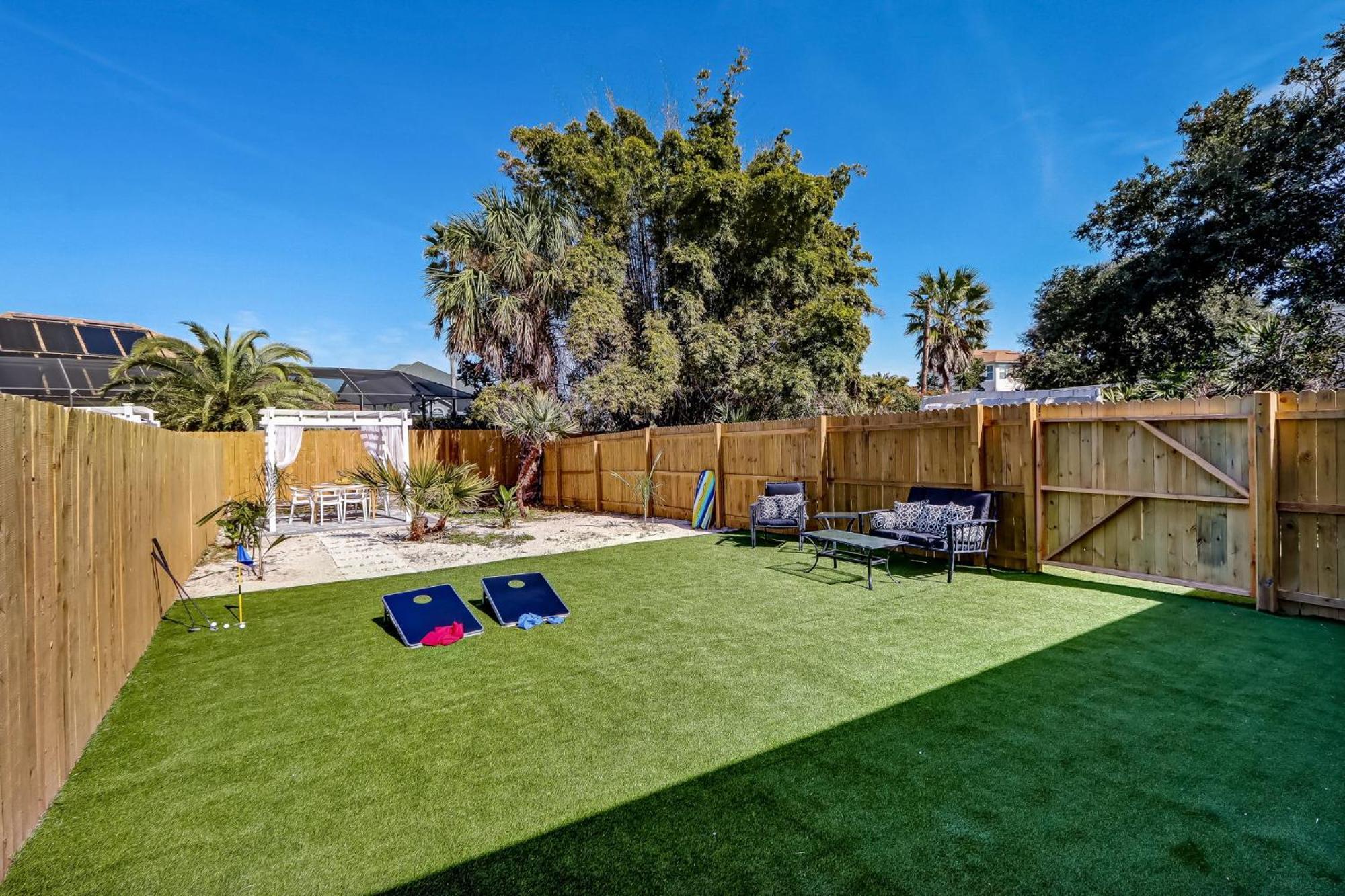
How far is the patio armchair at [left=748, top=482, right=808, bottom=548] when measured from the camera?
28.5 ft

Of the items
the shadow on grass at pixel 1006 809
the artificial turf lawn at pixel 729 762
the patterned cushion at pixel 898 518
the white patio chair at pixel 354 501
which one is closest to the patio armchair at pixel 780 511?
the patterned cushion at pixel 898 518

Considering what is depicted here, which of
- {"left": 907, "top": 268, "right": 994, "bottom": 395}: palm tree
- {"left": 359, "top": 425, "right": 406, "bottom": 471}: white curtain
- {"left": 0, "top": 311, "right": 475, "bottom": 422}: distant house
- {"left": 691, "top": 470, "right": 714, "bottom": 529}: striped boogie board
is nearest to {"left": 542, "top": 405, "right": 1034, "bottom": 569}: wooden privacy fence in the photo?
{"left": 691, "top": 470, "right": 714, "bottom": 529}: striped boogie board

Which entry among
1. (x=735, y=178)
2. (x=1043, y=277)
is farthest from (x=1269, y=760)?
(x=1043, y=277)

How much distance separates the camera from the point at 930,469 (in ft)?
25.5

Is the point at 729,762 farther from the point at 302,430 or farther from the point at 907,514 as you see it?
the point at 302,430

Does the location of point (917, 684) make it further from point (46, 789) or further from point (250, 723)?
point (46, 789)

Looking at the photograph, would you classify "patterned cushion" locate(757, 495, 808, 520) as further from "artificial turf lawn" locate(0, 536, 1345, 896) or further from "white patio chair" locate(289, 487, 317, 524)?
"white patio chair" locate(289, 487, 317, 524)

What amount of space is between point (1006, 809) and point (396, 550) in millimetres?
9106

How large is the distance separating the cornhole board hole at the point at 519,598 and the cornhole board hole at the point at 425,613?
0.23 meters

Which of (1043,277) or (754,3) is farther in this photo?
(1043,277)

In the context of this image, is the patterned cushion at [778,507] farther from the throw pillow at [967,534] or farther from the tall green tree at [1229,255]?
the tall green tree at [1229,255]

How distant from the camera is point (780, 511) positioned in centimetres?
897

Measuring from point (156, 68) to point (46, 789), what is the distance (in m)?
11.7

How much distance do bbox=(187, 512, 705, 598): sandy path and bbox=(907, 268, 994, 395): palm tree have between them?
55.4 feet
